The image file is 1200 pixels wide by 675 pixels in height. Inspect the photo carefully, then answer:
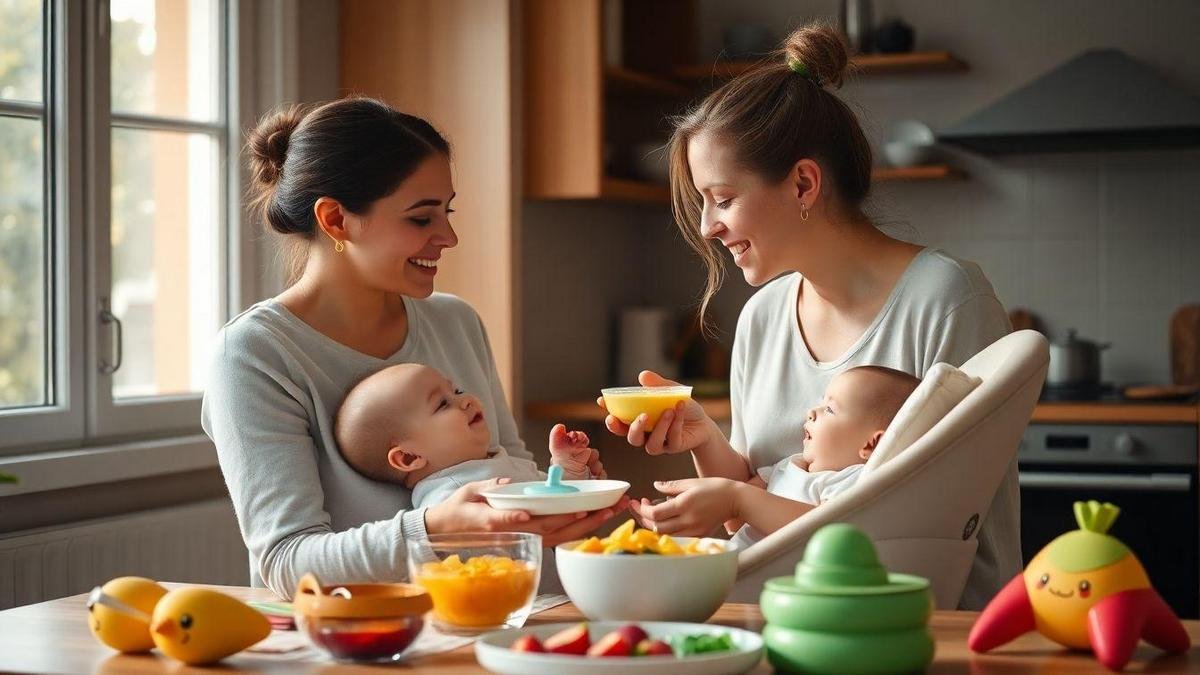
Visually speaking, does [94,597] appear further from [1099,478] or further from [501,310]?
[1099,478]

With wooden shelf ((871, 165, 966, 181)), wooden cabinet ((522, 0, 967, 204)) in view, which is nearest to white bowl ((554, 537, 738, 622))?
wooden cabinet ((522, 0, 967, 204))

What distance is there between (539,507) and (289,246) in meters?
1.00

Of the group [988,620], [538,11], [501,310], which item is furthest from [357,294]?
[538,11]

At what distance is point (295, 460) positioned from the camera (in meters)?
2.07

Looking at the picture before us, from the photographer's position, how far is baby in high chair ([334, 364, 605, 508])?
2148 millimetres

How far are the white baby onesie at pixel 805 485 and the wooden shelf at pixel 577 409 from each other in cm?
200

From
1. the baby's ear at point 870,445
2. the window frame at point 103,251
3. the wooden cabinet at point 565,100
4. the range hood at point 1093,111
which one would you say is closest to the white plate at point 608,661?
the baby's ear at point 870,445

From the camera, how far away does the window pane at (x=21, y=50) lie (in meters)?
3.25

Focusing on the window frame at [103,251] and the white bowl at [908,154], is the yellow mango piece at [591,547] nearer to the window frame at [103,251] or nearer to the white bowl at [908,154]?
the window frame at [103,251]

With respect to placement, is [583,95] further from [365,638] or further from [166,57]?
[365,638]

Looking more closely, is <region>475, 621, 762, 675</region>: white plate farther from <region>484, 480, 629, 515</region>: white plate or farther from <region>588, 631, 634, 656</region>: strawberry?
<region>484, 480, 629, 515</region>: white plate

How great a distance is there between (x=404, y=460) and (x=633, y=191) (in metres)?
2.52

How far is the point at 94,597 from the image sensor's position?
60.2 inches

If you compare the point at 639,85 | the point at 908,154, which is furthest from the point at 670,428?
the point at 908,154
